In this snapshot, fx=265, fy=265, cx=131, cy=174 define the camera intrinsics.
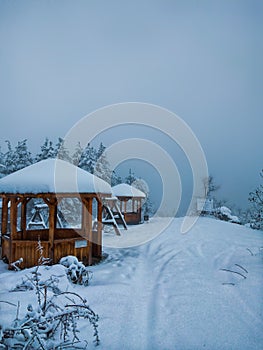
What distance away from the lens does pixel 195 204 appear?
2702 cm

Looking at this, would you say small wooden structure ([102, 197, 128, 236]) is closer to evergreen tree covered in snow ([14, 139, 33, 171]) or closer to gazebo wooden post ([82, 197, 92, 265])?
gazebo wooden post ([82, 197, 92, 265])

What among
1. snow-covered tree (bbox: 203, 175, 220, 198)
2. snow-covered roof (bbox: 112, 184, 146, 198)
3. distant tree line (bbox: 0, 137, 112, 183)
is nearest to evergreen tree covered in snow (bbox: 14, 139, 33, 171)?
distant tree line (bbox: 0, 137, 112, 183)

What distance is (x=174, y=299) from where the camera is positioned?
223 inches

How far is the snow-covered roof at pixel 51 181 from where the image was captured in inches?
309

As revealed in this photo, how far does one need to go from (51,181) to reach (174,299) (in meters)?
4.77

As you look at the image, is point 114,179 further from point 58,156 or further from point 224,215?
point 224,215

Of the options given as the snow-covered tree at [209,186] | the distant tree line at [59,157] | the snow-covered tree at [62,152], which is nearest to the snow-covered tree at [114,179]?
the distant tree line at [59,157]

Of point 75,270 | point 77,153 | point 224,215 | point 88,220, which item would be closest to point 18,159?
point 77,153

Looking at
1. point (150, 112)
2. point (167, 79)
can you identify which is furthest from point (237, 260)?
point (167, 79)

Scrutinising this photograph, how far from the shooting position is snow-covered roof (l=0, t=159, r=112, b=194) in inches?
309

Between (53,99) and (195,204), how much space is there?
1809 inches

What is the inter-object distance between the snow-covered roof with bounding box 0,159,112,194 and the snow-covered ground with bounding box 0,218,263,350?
97.5 inches

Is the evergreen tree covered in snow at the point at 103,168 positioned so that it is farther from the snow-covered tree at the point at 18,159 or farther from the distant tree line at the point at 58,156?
the snow-covered tree at the point at 18,159

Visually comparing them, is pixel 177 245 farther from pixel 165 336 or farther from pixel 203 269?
pixel 165 336
